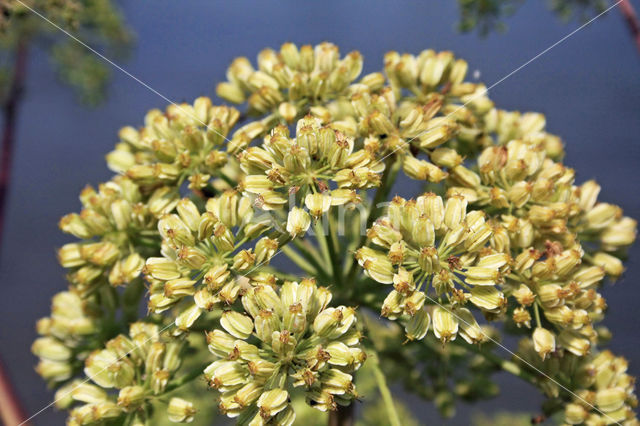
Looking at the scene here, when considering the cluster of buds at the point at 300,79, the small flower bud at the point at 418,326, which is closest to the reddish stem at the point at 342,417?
the small flower bud at the point at 418,326

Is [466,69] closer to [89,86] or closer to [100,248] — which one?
[100,248]

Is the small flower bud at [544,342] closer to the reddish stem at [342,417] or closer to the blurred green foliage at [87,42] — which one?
the reddish stem at [342,417]

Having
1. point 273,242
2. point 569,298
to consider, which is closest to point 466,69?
point 569,298

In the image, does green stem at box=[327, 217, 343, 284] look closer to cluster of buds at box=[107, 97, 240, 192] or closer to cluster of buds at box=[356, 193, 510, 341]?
cluster of buds at box=[356, 193, 510, 341]

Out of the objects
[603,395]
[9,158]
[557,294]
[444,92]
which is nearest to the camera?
[557,294]

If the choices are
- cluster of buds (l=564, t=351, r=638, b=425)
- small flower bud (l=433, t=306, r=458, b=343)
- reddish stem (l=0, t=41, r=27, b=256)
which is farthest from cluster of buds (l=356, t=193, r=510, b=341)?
reddish stem (l=0, t=41, r=27, b=256)

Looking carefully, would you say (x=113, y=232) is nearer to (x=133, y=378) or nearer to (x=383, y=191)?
(x=133, y=378)

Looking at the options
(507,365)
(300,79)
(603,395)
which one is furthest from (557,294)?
(300,79)
